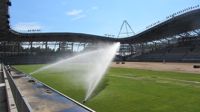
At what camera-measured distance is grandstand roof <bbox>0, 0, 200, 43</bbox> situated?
95175 millimetres

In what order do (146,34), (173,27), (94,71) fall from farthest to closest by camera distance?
(146,34)
(173,27)
(94,71)

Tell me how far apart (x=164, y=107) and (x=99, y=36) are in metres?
110

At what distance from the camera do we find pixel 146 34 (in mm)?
116500

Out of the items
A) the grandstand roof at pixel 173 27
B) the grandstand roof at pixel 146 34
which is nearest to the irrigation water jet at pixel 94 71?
the grandstand roof at pixel 146 34

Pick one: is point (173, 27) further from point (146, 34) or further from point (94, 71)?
point (94, 71)

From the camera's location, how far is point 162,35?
118312 mm

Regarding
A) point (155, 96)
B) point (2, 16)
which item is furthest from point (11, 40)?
point (155, 96)

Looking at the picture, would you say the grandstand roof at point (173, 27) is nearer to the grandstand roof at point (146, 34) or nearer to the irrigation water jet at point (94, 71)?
the grandstand roof at point (146, 34)

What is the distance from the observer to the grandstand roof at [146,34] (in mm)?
95175

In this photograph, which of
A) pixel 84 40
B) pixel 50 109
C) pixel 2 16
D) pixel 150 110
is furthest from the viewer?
pixel 84 40

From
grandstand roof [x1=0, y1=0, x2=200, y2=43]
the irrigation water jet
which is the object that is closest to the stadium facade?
grandstand roof [x1=0, y1=0, x2=200, y2=43]

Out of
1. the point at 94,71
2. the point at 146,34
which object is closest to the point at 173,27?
the point at 146,34

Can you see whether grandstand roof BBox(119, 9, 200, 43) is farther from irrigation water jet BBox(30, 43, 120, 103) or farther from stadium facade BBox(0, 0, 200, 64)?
irrigation water jet BBox(30, 43, 120, 103)

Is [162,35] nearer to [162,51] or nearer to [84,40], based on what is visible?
[162,51]
